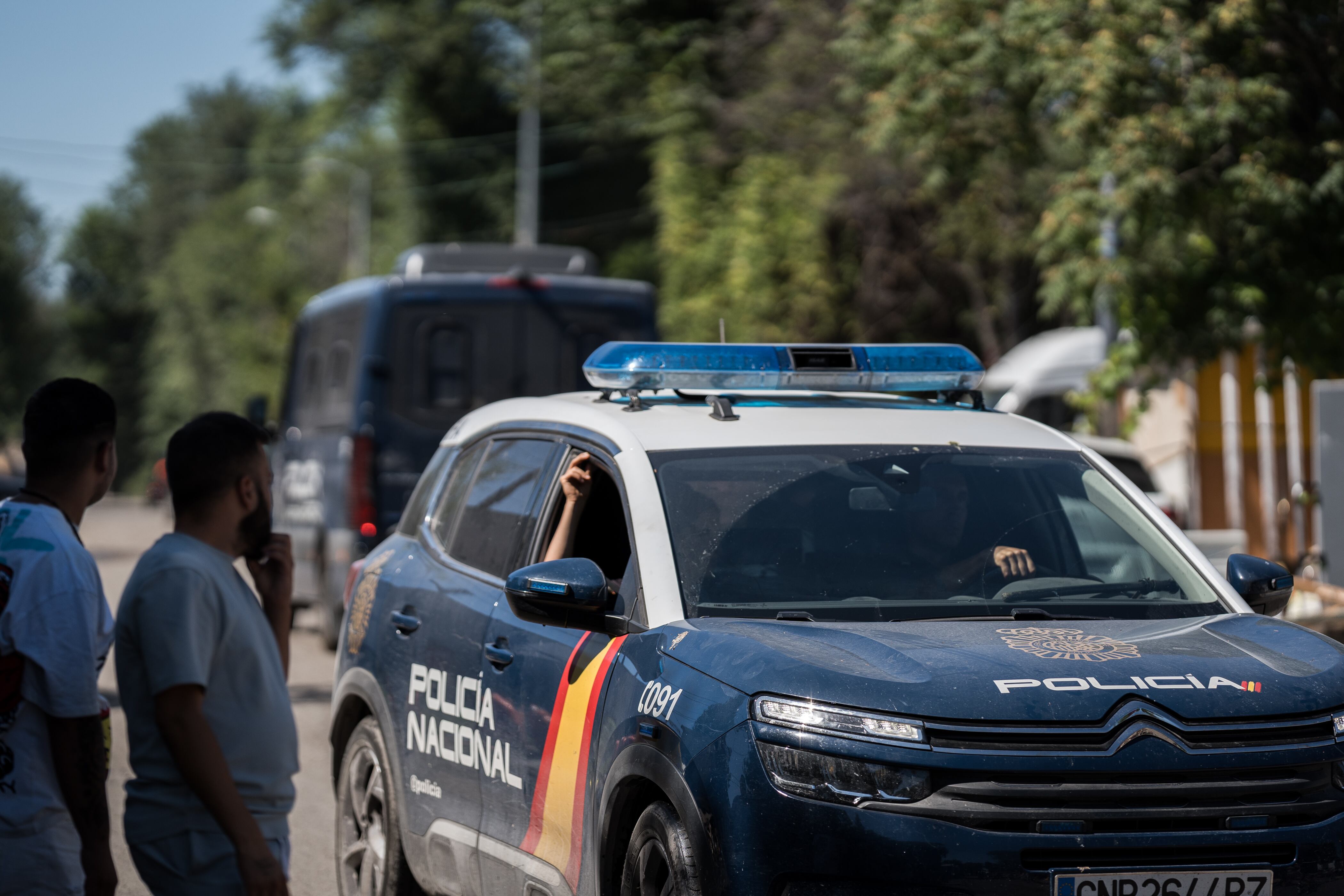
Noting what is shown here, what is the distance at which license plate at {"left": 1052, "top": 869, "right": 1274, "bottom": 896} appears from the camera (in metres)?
3.39

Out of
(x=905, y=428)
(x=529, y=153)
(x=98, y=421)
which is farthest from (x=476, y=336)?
(x=529, y=153)

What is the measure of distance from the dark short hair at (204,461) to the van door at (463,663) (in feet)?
5.18

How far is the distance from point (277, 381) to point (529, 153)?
29.5m

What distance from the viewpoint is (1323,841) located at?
3.55 metres

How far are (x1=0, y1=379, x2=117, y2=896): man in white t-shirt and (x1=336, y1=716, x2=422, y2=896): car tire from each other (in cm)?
209

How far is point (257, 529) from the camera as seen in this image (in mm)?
3428

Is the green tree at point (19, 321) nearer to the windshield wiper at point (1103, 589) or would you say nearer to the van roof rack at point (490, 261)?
the van roof rack at point (490, 261)

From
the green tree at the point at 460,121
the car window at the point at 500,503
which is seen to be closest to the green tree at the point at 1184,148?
the car window at the point at 500,503

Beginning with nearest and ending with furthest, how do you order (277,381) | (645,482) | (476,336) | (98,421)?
(98,421) → (645,482) → (476,336) → (277,381)

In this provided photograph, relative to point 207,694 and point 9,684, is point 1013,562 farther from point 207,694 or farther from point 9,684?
point 9,684

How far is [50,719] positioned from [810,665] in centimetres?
156

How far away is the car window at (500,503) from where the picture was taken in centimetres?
520

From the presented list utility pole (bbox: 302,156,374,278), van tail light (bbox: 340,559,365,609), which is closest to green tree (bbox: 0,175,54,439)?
utility pole (bbox: 302,156,374,278)

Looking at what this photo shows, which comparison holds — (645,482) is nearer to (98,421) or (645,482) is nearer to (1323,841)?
(98,421)
